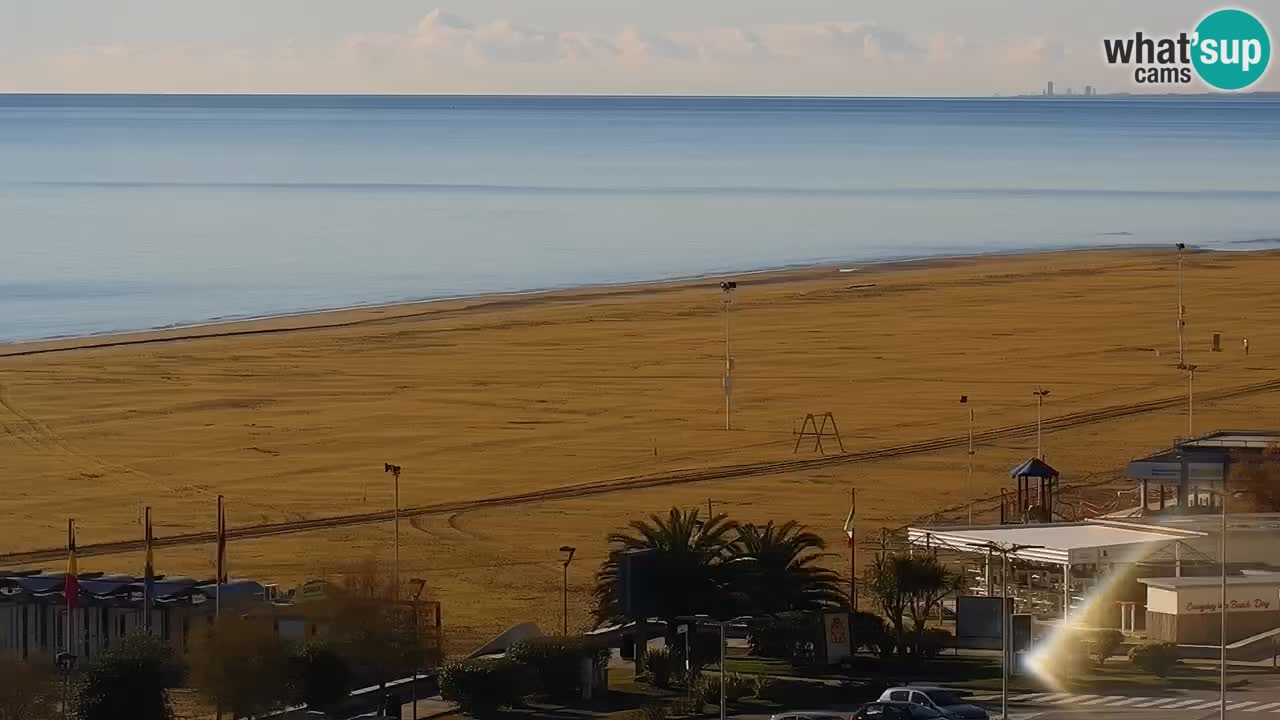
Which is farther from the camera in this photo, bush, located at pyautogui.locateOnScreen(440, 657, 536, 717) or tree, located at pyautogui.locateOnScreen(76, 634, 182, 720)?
bush, located at pyautogui.locateOnScreen(440, 657, 536, 717)

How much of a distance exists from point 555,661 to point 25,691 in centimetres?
769

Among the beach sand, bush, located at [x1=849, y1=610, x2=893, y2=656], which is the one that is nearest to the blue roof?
the beach sand

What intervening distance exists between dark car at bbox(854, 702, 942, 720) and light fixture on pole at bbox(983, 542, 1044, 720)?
3.36 ft

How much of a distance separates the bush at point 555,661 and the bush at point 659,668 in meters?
1.12

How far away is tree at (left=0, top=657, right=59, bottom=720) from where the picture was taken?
29298 mm

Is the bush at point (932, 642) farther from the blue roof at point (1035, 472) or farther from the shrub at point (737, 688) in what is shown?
the blue roof at point (1035, 472)

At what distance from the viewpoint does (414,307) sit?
99250 mm

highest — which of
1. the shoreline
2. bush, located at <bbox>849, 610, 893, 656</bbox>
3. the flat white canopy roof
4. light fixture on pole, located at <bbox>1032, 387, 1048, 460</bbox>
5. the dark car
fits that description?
the shoreline

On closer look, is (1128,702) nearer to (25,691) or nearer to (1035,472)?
(1035,472)

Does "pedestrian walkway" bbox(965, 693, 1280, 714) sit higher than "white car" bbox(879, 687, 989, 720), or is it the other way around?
"white car" bbox(879, 687, 989, 720)

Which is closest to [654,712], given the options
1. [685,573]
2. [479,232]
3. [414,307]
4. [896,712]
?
[896,712]

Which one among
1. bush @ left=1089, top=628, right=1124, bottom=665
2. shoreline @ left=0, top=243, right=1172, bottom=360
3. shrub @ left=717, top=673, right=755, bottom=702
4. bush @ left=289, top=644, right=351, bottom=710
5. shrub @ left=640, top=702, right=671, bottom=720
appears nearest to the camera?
shrub @ left=640, top=702, right=671, bottom=720

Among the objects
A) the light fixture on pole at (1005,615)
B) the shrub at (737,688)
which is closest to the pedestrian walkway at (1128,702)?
the light fixture on pole at (1005,615)

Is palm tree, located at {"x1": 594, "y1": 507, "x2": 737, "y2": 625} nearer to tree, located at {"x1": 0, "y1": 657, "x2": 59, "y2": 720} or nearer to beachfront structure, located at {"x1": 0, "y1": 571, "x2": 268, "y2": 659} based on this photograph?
beachfront structure, located at {"x1": 0, "y1": 571, "x2": 268, "y2": 659}
